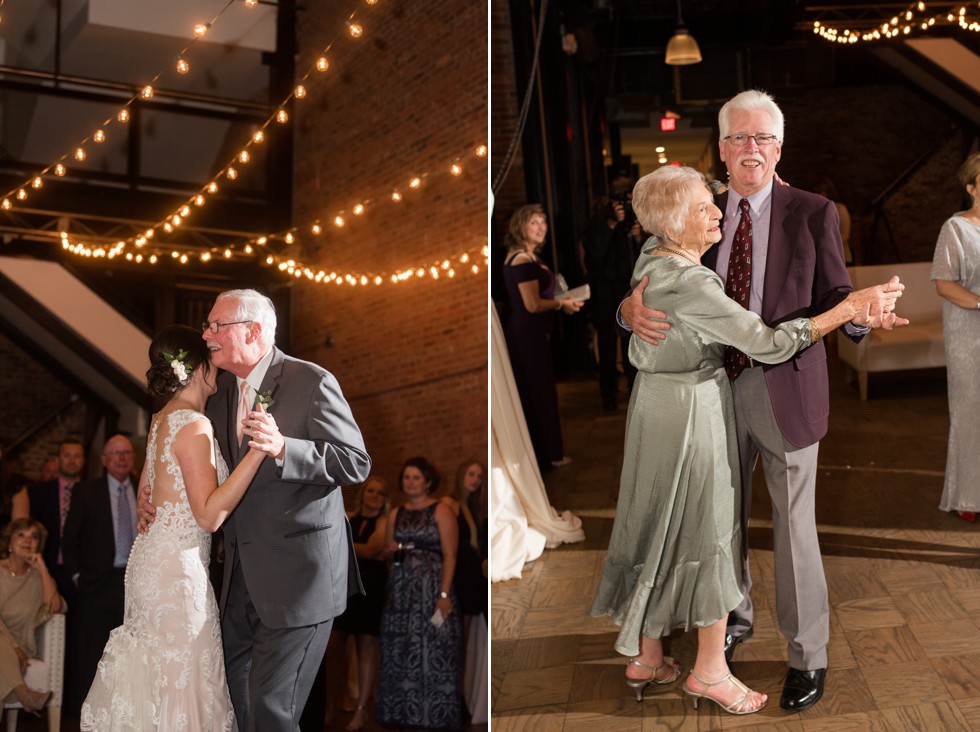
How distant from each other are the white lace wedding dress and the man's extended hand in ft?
3.76

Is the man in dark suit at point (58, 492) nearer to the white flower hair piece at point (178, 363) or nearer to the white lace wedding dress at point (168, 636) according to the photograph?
the white lace wedding dress at point (168, 636)

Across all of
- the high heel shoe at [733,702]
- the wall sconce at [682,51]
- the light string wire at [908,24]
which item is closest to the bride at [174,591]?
the high heel shoe at [733,702]

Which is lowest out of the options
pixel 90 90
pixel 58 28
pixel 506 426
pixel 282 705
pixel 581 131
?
pixel 282 705

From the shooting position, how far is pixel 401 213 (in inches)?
226

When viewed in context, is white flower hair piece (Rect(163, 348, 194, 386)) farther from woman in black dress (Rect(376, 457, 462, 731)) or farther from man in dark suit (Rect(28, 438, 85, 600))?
man in dark suit (Rect(28, 438, 85, 600))

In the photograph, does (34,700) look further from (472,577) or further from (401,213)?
(401,213)

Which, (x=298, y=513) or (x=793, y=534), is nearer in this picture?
(x=298, y=513)

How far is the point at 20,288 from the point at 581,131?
6891 mm

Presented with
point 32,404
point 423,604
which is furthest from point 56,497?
point 32,404

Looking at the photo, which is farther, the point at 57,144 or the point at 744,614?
the point at 57,144

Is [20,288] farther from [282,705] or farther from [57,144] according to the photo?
[282,705]

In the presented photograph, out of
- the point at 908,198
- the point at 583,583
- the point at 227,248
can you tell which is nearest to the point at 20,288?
the point at 227,248

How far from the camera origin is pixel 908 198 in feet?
45.6

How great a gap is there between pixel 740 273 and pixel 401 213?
3.07 metres
